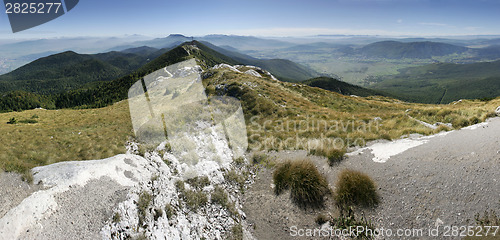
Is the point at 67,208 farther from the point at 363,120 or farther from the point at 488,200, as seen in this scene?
the point at 363,120

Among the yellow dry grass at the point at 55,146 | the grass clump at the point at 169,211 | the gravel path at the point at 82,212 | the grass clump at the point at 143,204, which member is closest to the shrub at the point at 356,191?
the grass clump at the point at 169,211

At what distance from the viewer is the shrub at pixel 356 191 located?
8195mm

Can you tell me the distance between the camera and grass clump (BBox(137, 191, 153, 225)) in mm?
7432

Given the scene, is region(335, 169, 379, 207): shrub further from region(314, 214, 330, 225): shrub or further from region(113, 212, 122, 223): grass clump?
region(113, 212, 122, 223): grass clump

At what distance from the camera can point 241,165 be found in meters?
12.1

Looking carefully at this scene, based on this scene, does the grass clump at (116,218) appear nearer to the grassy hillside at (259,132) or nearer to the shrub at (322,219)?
the grassy hillside at (259,132)

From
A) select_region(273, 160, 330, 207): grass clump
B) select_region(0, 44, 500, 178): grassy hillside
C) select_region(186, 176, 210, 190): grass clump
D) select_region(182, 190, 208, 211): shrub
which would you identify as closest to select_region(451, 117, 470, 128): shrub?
select_region(0, 44, 500, 178): grassy hillside

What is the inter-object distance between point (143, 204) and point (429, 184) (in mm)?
11513

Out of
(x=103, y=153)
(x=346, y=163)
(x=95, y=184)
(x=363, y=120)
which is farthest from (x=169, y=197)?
(x=363, y=120)

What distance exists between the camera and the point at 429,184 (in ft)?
25.9

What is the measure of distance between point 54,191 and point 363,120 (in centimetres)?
2079

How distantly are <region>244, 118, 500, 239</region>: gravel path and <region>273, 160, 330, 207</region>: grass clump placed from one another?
499mm

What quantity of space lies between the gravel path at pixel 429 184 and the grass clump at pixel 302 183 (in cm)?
50

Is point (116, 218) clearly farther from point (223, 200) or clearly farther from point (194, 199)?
point (223, 200)
